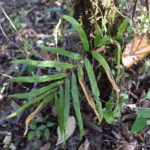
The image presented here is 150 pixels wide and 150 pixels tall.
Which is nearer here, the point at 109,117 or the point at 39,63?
the point at 39,63

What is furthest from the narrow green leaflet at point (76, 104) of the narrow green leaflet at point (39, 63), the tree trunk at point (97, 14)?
the tree trunk at point (97, 14)

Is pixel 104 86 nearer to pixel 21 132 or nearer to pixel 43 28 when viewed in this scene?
pixel 21 132

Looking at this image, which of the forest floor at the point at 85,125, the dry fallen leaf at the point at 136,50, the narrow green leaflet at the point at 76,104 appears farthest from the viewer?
the forest floor at the point at 85,125

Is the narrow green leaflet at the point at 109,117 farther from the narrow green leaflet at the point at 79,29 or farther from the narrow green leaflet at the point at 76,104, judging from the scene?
the narrow green leaflet at the point at 79,29

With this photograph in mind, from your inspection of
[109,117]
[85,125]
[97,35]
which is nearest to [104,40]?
[97,35]

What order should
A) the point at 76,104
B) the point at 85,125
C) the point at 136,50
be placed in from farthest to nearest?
1. the point at 85,125
2. the point at 136,50
3. the point at 76,104

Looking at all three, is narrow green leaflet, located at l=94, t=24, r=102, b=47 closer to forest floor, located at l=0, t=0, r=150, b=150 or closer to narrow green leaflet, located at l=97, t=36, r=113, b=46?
narrow green leaflet, located at l=97, t=36, r=113, b=46

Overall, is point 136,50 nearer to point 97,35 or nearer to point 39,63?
point 97,35

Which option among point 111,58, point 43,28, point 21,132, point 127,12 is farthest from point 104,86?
point 43,28
